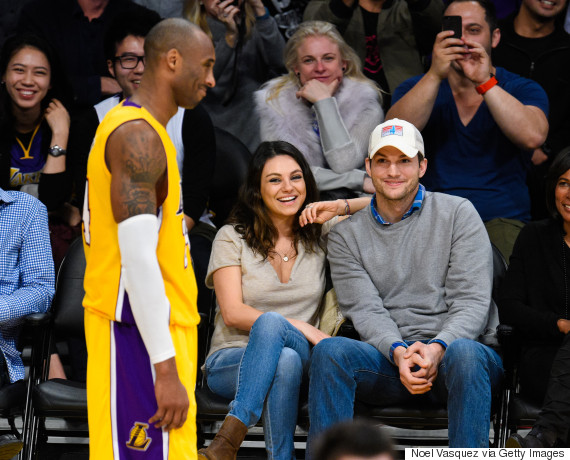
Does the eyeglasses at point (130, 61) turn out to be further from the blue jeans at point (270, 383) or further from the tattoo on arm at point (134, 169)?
the tattoo on arm at point (134, 169)

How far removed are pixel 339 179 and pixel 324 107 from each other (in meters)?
0.45

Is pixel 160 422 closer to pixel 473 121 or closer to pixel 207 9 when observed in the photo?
pixel 473 121

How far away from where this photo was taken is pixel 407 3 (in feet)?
18.1

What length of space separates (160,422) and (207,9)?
347 centimetres

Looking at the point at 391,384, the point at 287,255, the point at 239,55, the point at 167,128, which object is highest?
the point at 239,55

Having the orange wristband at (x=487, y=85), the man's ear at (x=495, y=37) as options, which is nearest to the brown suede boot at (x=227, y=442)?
the orange wristband at (x=487, y=85)

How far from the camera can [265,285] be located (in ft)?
13.1

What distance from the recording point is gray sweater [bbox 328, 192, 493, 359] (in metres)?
3.82

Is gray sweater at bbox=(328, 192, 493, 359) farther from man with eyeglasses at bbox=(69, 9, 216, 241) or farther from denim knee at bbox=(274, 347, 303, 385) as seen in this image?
man with eyeglasses at bbox=(69, 9, 216, 241)

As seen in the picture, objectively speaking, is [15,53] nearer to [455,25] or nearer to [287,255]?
[287,255]

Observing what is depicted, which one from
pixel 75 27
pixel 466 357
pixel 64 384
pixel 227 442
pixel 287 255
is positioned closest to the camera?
pixel 227 442

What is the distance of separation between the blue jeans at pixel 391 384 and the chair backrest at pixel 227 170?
1564 mm

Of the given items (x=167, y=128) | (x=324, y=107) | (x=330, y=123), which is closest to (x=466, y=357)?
(x=330, y=123)

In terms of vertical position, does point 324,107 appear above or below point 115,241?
above
